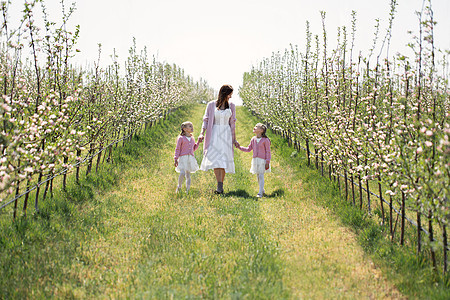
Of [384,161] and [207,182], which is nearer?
[384,161]

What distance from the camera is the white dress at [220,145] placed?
322 inches

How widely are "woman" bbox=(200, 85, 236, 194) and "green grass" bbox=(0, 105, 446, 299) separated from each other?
2.04ft

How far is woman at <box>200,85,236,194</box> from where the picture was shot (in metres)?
8.19

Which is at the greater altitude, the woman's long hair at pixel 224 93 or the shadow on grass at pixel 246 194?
the woman's long hair at pixel 224 93

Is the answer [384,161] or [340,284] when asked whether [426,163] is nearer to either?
[384,161]

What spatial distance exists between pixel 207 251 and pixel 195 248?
185 millimetres

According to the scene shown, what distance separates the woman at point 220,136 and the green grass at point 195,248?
24.5 inches

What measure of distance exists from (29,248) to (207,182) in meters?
5.10

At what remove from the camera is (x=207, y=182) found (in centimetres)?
948

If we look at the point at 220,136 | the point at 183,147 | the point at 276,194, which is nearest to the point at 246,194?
the point at 276,194

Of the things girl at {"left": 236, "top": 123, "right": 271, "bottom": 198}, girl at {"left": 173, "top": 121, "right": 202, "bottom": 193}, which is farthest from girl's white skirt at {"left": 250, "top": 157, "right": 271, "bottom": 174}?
girl at {"left": 173, "top": 121, "right": 202, "bottom": 193}

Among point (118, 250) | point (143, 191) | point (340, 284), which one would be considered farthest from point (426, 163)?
point (143, 191)

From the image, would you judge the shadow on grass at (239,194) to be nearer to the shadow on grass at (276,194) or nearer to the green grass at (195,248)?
the green grass at (195,248)

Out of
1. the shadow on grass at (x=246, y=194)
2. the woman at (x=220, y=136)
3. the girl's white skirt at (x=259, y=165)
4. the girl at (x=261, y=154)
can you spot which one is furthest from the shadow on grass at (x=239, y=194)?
the girl's white skirt at (x=259, y=165)
